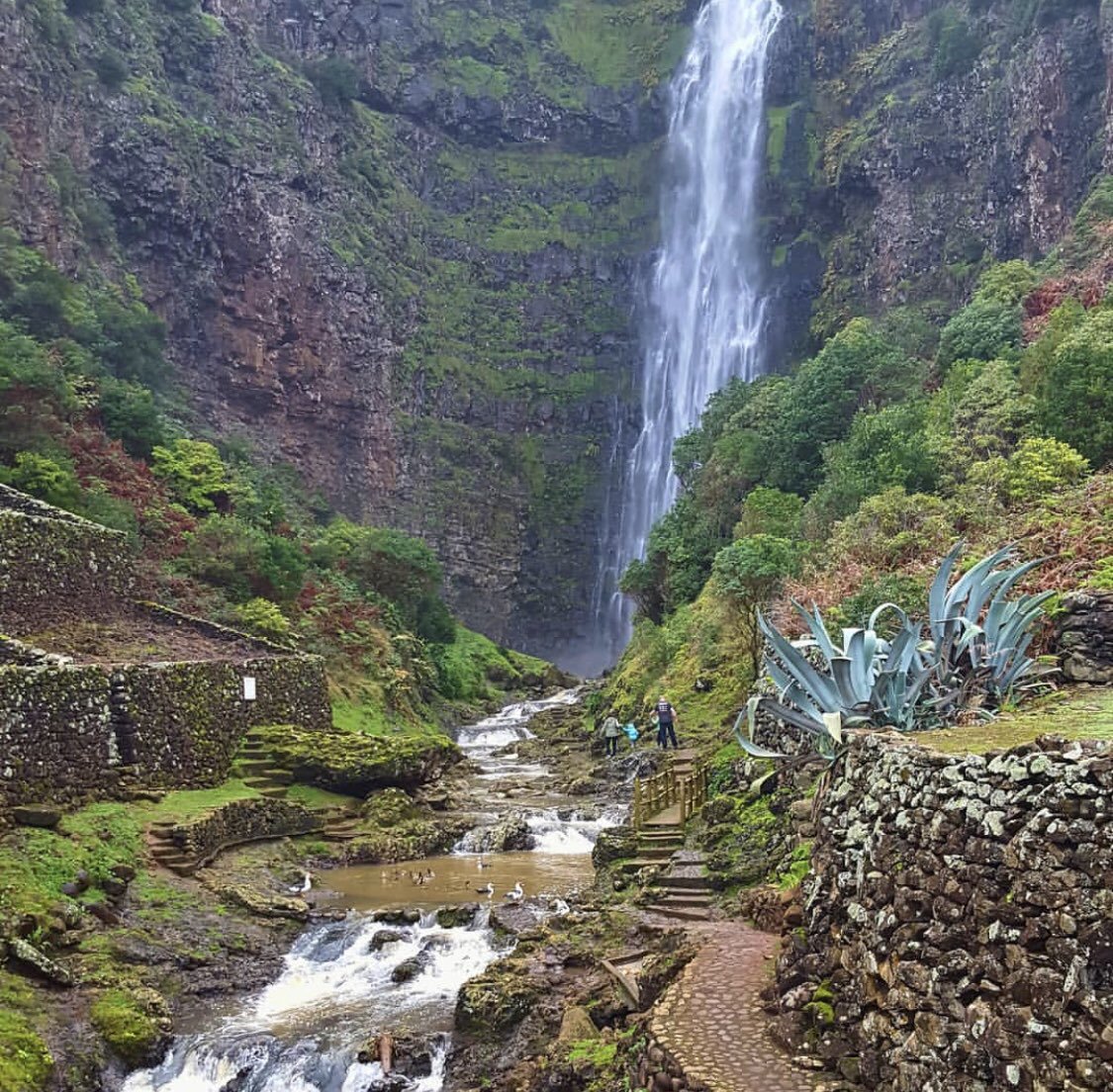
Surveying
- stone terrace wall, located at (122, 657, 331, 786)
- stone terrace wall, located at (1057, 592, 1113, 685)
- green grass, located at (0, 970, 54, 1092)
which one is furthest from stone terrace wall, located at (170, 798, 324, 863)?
stone terrace wall, located at (1057, 592, 1113, 685)

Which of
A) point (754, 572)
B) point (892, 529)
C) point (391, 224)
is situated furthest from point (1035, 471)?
point (391, 224)

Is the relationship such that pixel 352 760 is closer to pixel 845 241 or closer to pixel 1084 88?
pixel 1084 88

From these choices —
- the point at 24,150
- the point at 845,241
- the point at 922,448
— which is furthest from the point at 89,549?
the point at 845,241

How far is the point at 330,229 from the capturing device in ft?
164

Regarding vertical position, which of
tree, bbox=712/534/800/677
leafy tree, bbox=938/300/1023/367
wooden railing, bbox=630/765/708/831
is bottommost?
wooden railing, bbox=630/765/708/831

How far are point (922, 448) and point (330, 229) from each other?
129 feet

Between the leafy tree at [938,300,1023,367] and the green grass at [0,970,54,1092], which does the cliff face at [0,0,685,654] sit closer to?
the leafy tree at [938,300,1023,367]

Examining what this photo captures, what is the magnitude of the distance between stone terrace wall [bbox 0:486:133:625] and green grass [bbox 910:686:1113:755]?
15.9m

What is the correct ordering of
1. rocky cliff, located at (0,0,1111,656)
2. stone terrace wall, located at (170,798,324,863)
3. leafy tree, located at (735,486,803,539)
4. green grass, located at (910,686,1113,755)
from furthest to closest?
1. rocky cliff, located at (0,0,1111,656)
2. leafy tree, located at (735,486,803,539)
3. stone terrace wall, located at (170,798,324,863)
4. green grass, located at (910,686,1113,755)

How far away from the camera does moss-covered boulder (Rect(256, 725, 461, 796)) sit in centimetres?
1725

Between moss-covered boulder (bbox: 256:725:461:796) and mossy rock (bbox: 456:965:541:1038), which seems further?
moss-covered boulder (bbox: 256:725:461:796)

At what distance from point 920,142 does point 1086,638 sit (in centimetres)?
4130

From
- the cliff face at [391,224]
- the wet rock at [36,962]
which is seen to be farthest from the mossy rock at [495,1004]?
the cliff face at [391,224]

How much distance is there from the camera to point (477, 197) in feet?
194
